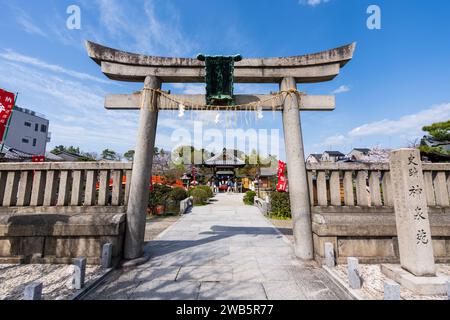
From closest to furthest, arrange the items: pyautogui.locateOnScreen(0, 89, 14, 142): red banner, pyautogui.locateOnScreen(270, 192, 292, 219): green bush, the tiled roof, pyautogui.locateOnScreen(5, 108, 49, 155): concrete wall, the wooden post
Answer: the wooden post → pyautogui.locateOnScreen(0, 89, 14, 142): red banner → pyautogui.locateOnScreen(270, 192, 292, 219): green bush → pyautogui.locateOnScreen(5, 108, 49, 155): concrete wall → the tiled roof

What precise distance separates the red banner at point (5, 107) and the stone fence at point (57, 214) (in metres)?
2.37

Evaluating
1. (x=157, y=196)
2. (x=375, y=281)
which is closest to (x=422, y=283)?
(x=375, y=281)

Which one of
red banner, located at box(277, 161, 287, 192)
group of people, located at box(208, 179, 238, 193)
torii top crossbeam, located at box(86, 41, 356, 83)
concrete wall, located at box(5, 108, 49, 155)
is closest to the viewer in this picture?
torii top crossbeam, located at box(86, 41, 356, 83)

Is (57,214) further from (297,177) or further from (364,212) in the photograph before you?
(364,212)

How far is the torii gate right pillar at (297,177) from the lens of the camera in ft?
16.8

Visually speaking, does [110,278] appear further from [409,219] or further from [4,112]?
[4,112]

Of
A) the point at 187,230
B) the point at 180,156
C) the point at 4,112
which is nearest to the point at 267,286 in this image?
the point at 187,230

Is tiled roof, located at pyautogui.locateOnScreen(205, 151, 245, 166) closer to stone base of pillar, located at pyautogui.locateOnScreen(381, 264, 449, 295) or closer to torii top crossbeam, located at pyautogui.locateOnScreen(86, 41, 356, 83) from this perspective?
torii top crossbeam, located at pyautogui.locateOnScreen(86, 41, 356, 83)

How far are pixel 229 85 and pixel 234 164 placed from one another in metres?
35.1

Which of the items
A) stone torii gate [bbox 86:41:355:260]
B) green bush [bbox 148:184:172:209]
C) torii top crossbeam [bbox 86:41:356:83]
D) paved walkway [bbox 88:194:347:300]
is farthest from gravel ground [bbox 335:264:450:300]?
green bush [bbox 148:184:172:209]

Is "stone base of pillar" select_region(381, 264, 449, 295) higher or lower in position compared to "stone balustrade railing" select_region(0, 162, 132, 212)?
lower

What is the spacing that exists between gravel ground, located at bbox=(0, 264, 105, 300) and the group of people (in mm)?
33896

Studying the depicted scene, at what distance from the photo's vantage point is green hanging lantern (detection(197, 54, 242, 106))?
5.63m

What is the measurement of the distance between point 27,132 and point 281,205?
49.4m
